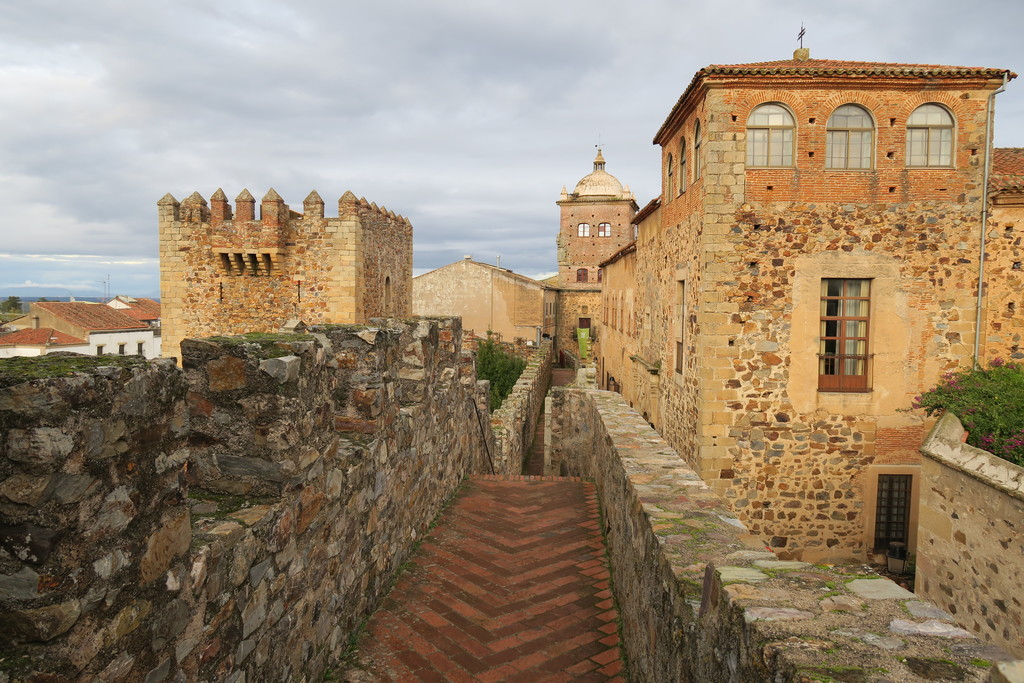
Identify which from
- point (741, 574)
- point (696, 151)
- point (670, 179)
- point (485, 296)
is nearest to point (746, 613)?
point (741, 574)

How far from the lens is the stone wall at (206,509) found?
1458 millimetres

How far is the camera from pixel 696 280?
33.0 feet

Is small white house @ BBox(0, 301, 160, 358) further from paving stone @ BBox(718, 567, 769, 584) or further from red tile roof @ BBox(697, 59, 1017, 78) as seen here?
paving stone @ BBox(718, 567, 769, 584)

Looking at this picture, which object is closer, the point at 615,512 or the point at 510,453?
the point at 615,512

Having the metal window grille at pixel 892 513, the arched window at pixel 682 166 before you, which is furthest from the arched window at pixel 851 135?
the metal window grille at pixel 892 513

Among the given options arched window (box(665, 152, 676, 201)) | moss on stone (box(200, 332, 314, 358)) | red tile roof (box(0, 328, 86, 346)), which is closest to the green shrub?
arched window (box(665, 152, 676, 201))

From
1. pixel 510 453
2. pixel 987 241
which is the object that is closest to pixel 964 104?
pixel 987 241

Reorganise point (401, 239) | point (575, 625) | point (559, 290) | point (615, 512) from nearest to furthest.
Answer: point (575, 625)
point (615, 512)
point (401, 239)
point (559, 290)

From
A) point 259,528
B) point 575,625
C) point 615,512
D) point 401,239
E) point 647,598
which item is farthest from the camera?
point 401,239

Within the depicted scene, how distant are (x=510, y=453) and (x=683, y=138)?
668cm

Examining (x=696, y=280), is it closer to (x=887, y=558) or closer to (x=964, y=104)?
(x=964, y=104)

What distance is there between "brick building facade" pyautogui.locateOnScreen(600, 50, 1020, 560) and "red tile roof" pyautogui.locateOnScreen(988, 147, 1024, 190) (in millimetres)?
290

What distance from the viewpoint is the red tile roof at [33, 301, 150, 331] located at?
34062 millimetres

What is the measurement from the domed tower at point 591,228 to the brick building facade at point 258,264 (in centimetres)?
2781
